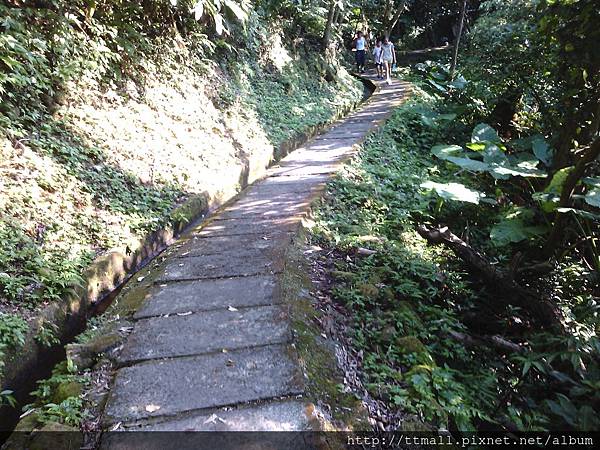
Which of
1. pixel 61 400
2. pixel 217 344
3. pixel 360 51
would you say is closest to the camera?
pixel 61 400

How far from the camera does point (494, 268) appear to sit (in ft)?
14.7

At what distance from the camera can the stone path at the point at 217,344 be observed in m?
2.39

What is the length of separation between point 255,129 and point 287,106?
7.54ft

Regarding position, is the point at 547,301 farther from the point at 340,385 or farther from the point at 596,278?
the point at 340,385

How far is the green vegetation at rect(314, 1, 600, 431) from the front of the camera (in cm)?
300

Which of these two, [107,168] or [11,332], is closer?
[11,332]

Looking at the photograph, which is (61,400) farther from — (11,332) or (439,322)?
(439,322)

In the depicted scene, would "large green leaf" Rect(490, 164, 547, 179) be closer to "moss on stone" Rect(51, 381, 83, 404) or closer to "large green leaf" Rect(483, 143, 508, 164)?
"large green leaf" Rect(483, 143, 508, 164)

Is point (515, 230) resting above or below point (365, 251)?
below

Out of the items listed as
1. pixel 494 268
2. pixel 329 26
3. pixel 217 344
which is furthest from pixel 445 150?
pixel 329 26

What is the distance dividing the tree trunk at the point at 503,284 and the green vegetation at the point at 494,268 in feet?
0.04

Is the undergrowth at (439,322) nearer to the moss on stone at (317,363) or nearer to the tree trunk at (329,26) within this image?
the moss on stone at (317,363)

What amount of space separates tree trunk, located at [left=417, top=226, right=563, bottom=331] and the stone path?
1524 millimetres

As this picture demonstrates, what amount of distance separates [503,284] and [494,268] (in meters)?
0.18
